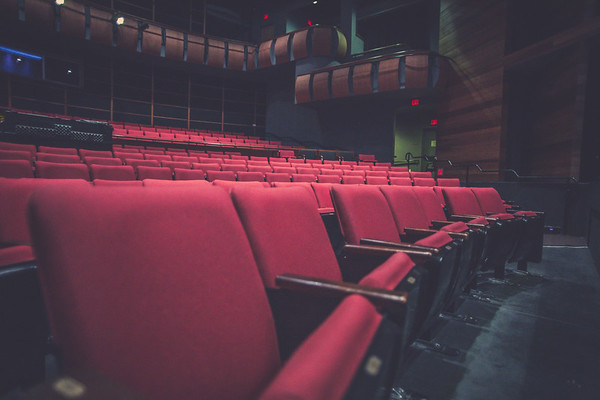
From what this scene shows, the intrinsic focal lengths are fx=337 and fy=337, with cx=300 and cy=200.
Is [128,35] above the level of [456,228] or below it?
above

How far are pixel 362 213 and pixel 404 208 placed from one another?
32 centimetres

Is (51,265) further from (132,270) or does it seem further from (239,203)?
(239,203)

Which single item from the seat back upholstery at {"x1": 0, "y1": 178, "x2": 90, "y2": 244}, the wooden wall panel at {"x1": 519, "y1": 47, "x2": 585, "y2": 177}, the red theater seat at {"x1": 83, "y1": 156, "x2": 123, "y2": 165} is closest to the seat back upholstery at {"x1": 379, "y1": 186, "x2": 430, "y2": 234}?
the seat back upholstery at {"x1": 0, "y1": 178, "x2": 90, "y2": 244}

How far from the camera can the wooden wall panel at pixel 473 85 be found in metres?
4.04

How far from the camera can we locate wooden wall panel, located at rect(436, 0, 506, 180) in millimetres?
4039

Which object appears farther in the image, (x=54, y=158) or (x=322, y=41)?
(x=322, y=41)

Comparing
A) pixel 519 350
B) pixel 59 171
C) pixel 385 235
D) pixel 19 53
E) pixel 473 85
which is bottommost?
pixel 519 350

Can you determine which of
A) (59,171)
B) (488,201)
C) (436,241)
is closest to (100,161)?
(59,171)

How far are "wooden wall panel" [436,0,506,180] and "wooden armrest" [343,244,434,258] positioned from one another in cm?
383

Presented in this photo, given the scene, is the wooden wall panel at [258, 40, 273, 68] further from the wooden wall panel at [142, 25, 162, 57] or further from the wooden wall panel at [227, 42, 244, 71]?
the wooden wall panel at [142, 25, 162, 57]

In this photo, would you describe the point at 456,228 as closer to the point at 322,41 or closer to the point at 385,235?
the point at 385,235

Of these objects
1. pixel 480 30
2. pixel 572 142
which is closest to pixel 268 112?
pixel 480 30

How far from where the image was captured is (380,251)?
0.74 metres

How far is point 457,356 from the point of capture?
84cm
